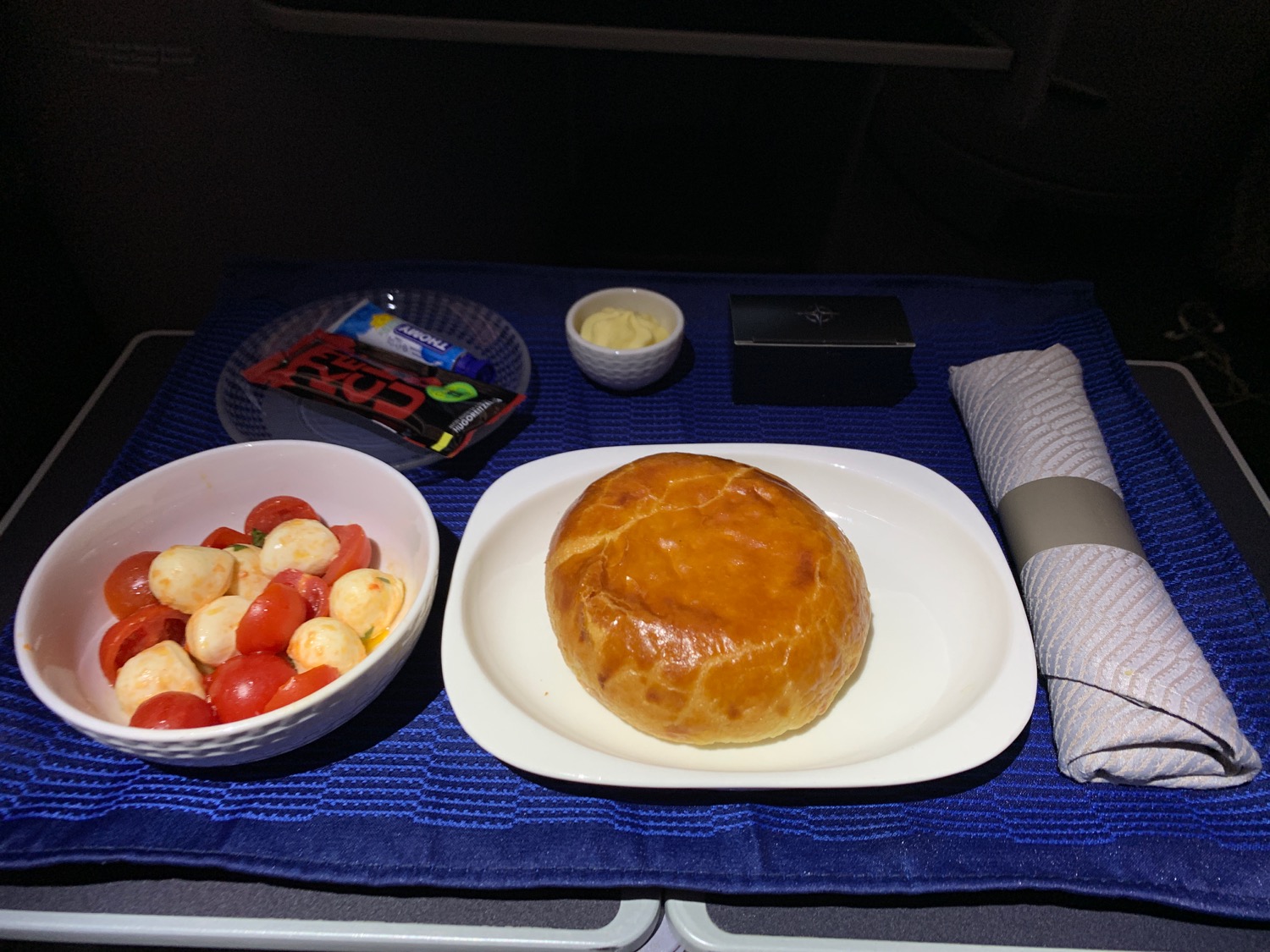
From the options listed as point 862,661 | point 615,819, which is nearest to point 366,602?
point 615,819

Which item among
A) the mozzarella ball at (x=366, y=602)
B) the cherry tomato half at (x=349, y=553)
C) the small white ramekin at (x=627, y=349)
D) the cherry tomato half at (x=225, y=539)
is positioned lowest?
the cherry tomato half at (x=225, y=539)

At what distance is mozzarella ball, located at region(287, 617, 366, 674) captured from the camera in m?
0.92

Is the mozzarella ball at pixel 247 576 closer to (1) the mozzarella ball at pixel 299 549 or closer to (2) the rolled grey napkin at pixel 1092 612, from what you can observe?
(1) the mozzarella ball at pixel 299 549

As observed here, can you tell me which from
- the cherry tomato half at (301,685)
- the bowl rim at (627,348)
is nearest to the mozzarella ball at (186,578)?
the cherry tomato half at (301,685)

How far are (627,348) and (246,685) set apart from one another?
894 mm

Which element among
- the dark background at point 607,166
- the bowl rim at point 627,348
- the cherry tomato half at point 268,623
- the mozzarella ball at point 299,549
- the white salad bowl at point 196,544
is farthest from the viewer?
the dark background at point 607,166

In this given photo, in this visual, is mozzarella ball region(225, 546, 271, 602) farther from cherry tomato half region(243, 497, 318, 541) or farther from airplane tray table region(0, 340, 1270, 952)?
airplane tray table region(0, 340, 1270, 952)

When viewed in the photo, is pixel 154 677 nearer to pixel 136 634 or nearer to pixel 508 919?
pixel 136 634

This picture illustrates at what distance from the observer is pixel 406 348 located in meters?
1.48

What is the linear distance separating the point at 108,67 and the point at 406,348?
1.05 m

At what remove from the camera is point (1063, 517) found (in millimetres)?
1150

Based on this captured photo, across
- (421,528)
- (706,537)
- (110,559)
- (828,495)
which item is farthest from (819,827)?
(110,559)

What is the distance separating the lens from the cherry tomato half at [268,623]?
0.94 m

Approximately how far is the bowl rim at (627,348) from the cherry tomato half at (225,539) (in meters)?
0.68
